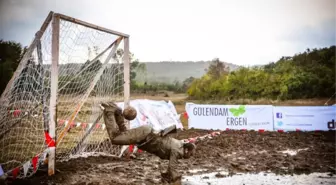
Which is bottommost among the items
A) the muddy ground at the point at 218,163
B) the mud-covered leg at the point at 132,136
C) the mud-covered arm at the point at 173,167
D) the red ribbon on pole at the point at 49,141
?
the muddy ground at the point at 218,163

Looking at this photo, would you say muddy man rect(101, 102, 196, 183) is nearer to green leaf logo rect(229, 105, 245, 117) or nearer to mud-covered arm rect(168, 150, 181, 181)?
mud-covered arm rect(168, 150, 181, 181)

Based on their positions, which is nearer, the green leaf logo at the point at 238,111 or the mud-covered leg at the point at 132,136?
the mud-covered leg at the point at 132,136

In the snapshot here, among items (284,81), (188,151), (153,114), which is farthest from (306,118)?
(284,81)

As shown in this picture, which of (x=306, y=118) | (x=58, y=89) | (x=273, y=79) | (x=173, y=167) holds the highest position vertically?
(x=273, y=79)

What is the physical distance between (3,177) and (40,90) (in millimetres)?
1734

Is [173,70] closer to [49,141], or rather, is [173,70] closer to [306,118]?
[306,118]

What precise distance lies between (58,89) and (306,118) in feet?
36.1

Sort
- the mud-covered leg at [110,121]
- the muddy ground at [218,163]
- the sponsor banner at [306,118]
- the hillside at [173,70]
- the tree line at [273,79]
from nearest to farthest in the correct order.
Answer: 1. the mud-covered leg at [110,121]
2. the muddy ground at [218,163]
3. the sponsor banner at [306,118]
4. the tree line at [273,79]
5. the hillside at [173,70]

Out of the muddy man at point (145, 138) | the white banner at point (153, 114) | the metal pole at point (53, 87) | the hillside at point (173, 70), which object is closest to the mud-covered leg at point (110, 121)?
the muddy man at point (145, 138)

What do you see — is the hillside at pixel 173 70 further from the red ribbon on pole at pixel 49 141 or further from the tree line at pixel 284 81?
the red ribbon on pole at pixel 49 141

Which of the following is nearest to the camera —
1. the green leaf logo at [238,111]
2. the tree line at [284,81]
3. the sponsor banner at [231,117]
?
the sponsor banner at [231,117]

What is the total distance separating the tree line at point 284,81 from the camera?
83.3ft

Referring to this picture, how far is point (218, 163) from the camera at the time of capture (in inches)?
276

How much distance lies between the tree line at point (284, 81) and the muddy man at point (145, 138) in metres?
23.0
